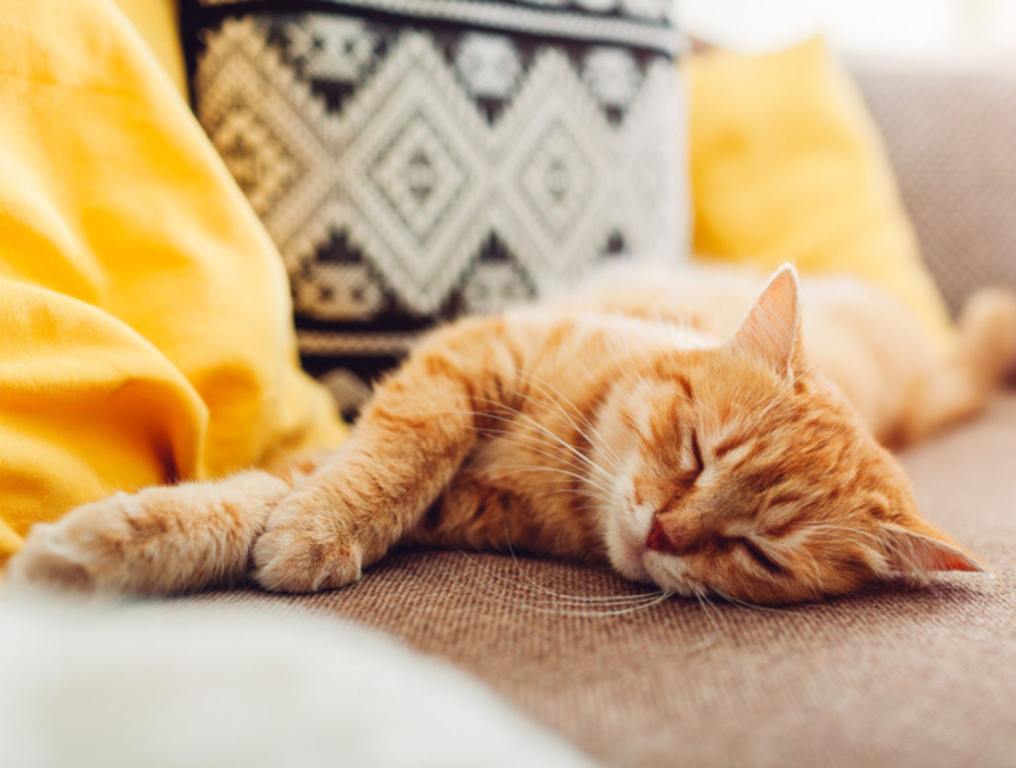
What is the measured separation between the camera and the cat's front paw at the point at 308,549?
0.84 meters

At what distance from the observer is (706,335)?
4.19ft

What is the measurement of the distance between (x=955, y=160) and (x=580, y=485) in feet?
5.61

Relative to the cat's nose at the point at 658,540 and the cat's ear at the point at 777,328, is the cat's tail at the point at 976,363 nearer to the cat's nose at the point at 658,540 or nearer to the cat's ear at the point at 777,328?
the cat's ear at the point at 777,328

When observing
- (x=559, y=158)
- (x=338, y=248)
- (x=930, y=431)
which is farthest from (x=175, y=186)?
(x=930, y=431)

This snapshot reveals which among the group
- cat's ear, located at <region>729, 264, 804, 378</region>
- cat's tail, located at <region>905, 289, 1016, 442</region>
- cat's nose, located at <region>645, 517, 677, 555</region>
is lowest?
cat's tail, located at <region>905, 289, 1016, 442</region>

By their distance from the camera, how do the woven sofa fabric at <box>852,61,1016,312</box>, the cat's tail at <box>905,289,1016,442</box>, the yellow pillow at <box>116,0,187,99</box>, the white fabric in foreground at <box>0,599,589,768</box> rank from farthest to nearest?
the woven sofa fabric at <box>852,61,1016,312</box> → the cat's tail at <box>905,289,1016,442</box> → the yellow pillow at <box>116,0,187,99</box> → the white fabric in foreground at <box>0,599,589,768</box>

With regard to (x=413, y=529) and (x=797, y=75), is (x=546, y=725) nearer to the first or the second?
(x=413, y=529)

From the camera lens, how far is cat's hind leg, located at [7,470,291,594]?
2.40 ft

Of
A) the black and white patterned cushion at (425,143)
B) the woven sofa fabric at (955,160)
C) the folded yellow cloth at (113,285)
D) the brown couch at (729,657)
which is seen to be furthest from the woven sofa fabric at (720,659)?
the woven sofa fabric at (955,160)

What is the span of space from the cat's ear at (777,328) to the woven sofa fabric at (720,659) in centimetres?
31

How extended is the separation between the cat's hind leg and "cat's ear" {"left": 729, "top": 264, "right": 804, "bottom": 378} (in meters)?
0.67

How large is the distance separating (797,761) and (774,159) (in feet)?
5.58

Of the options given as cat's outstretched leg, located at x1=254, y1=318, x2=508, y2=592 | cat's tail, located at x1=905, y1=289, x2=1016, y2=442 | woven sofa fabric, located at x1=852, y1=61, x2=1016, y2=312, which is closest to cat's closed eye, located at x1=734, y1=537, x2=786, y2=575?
cat's outstretched leg, located at x1=254, y1=318, x2=508, y2=592

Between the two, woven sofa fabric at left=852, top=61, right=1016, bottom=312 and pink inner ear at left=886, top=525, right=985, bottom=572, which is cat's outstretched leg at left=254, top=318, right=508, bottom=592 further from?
woven sofa fabric at left=852, top=61, right=1016, bottom=312
